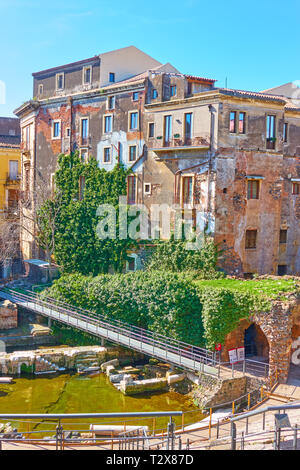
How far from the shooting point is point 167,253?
1104 inches

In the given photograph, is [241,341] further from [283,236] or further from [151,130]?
[151,130]

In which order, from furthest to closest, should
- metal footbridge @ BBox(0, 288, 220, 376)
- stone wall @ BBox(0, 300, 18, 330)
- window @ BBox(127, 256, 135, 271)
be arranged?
window @ BBox(127, 256, 135, 271) < stone wall @ BBox(0, 300, 18, 330) < metal footbridge @ BBox(0, 288, 220, 376)

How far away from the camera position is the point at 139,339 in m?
24.0

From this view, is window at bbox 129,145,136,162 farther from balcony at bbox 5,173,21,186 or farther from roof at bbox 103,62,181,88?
balcony at bbox 5,173,21,186

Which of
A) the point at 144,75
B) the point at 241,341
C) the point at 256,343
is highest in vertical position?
the point at 144,75

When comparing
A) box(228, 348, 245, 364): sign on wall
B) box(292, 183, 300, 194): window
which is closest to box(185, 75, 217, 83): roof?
box(292, 183, 300, 194): window

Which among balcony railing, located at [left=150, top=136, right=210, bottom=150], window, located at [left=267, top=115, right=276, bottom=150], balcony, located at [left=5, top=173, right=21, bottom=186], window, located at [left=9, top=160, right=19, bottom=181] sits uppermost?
window, located at [left=267, top=115, right=276, bottom=150]

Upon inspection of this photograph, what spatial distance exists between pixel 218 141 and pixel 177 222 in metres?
5.07

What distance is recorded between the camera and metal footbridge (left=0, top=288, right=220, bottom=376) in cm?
2186

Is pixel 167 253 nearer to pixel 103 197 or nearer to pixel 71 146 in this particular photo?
pixel 103 197

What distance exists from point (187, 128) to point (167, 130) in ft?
4.81

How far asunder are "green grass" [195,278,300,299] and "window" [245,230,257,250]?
3.28m

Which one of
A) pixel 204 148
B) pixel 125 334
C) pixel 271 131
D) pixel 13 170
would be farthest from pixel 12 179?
pixel 271 131
